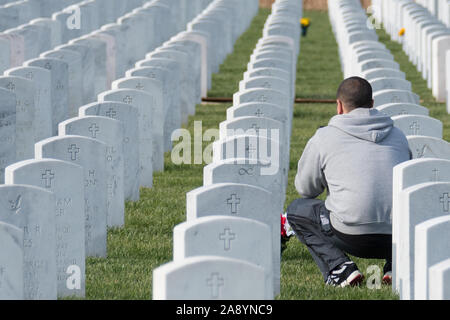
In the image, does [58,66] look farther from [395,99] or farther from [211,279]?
[211,279]

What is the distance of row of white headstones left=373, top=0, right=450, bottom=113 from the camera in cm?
1658

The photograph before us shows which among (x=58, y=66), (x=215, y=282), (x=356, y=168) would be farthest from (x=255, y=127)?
(x=215, y=282)

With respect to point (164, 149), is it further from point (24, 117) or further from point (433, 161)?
point (433, 161)

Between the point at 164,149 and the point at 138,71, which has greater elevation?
the point at 138,71

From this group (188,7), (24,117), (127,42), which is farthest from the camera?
(188,7)

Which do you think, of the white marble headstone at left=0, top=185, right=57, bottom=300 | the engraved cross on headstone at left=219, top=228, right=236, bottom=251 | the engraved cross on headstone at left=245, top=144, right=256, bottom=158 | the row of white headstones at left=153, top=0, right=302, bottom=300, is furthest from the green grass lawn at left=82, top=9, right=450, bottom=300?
the engraved cross on headstone at left=219, top=228, right=236, bottom=251

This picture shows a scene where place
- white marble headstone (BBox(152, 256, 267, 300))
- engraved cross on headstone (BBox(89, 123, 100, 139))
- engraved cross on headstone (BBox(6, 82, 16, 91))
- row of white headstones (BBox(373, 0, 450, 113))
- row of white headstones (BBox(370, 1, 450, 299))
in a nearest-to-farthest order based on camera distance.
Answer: white marble headstone (BBox(152, 256, 267, 300)), row of white headstones (BBox(370, 1, 450, 299)), engraved cross on headstone (BBox(89, 123, 100, 139)), engraved cross on headstone (BBox(6, 82, 16, 91)), row of white headstones (BBox(373, 0, 450, 113))

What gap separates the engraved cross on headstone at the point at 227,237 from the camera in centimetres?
590

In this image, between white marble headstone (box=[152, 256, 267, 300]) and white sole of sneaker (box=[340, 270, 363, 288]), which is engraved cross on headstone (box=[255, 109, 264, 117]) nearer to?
white sole of sneaker (box=[340, 270, 363, 288])

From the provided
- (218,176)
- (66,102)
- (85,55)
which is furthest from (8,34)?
(218,176)

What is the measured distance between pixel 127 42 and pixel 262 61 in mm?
4522

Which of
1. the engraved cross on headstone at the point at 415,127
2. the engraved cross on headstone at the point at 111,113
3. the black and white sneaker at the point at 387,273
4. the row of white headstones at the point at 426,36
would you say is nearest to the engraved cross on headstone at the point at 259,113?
the engraved cross on headstone at the point at 111,113
